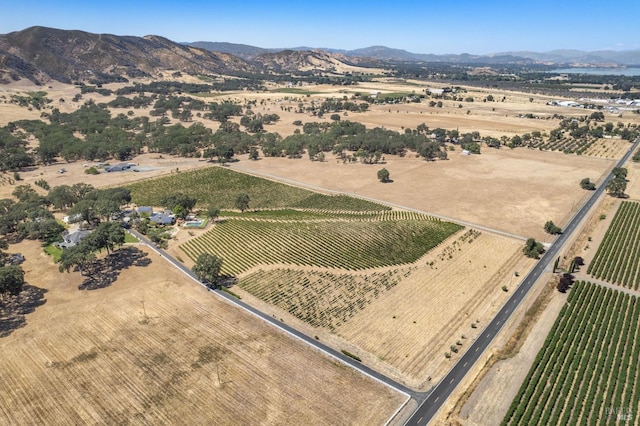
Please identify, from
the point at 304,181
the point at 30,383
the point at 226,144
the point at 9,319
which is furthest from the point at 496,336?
the point at 226,144

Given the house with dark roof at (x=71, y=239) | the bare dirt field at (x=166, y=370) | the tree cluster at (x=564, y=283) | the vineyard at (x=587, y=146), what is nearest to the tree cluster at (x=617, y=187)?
the vineyard at (x=587, y=146)

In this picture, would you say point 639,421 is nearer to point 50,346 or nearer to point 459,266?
point 459,266

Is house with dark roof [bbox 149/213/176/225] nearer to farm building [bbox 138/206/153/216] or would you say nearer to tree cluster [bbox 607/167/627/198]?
farm building [bbox 138/206/153/216]

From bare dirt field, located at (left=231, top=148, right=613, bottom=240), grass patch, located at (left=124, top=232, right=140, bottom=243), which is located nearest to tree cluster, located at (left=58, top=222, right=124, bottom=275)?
grass patch, located at (left=124, top=232, right=140, bottom=243)

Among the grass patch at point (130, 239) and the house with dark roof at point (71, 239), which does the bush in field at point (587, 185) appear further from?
the house with dark roof at point (71, 239)

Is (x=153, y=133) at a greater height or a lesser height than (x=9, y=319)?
greater

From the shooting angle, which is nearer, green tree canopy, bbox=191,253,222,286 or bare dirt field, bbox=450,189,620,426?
bare dirt field, bbox=450,189,620,426
